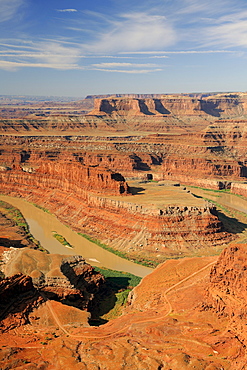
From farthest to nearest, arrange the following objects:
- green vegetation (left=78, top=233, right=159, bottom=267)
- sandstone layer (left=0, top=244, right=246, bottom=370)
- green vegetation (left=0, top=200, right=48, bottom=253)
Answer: green vegetation (left=0, top=200, right=48, bottom=253)
green vegetation (left=78, top=233, right=159, bottom=267)
sandstone layer (left=0, top=244, right=246, bottom=370)

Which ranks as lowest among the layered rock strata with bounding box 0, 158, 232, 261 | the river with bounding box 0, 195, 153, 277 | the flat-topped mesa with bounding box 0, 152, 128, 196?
the river with bounding box 0, 195, 153, 277

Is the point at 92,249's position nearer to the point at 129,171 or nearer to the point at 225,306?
the point at 225,306

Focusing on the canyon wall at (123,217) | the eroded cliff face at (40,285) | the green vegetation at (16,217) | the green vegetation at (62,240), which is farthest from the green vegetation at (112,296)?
the green vegetation at (16,217)

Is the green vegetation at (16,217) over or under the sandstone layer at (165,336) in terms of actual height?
under

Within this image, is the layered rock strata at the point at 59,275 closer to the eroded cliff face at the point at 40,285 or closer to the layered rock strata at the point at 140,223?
the eroded cliff face at the point at 40,285

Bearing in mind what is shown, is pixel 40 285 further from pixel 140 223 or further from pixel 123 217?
pixel 123 217

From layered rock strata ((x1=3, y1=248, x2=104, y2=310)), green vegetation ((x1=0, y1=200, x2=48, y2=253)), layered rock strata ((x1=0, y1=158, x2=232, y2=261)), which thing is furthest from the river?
layered rock strata ((x1=3, y1=248, x2=104, y2=310))

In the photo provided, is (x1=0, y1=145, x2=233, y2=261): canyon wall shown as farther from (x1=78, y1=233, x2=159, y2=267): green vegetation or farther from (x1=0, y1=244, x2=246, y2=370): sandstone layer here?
(x1=0, y1=244, x2=246, y2=370): sandstone layer

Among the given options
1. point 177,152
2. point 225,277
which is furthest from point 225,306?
point 177,152
